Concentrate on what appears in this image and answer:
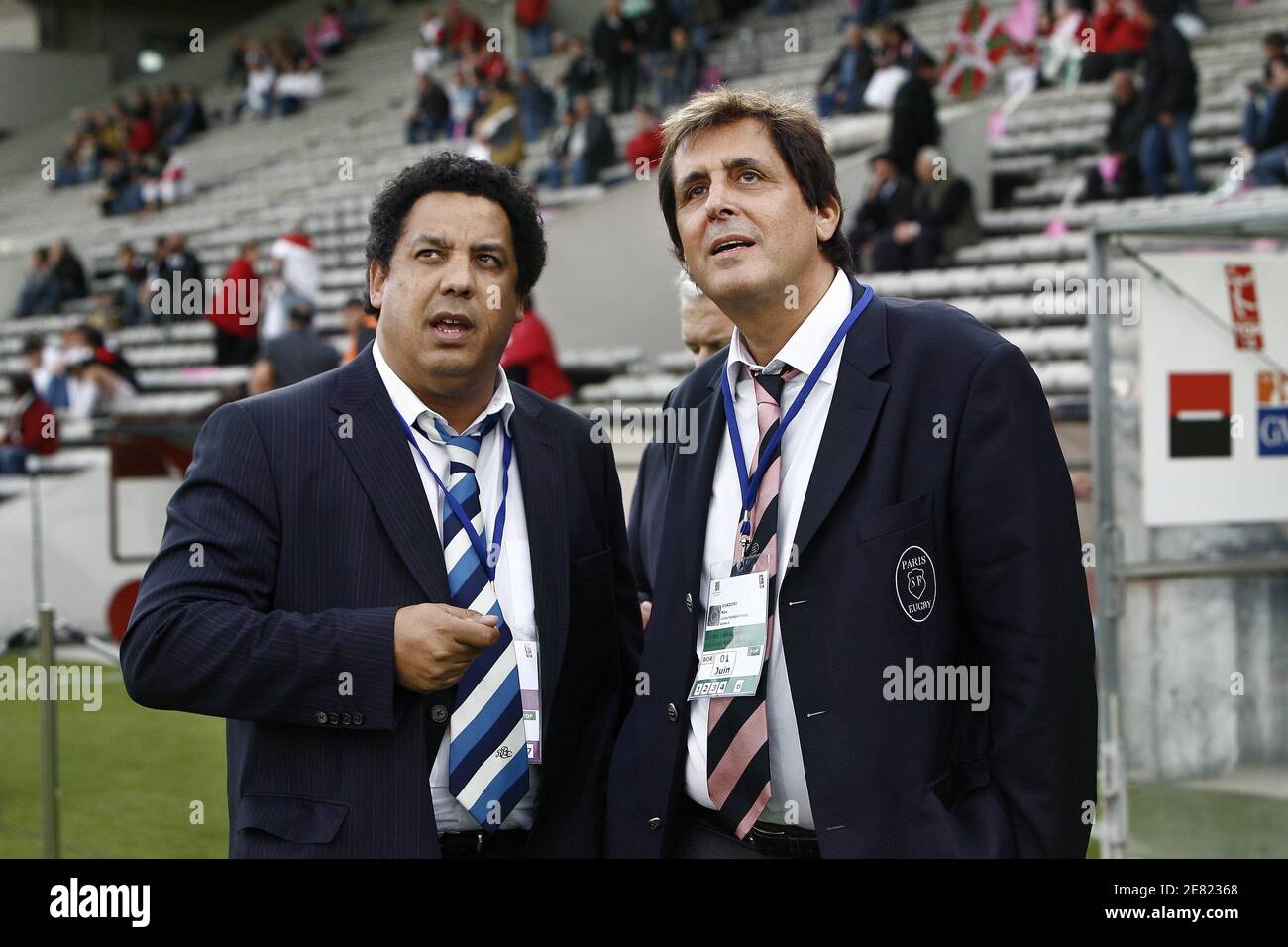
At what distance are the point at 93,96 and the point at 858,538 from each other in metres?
36.5

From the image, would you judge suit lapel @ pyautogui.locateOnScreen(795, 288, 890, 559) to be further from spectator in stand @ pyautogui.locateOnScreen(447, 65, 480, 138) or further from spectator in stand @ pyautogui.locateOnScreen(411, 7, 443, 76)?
spectator in stand @ pyautogui.locateOnScreen(411, 7, 443, 76)

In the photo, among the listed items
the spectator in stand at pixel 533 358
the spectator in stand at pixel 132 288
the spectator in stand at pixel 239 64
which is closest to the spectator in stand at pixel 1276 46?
the spectator in stand at pixel 533 358

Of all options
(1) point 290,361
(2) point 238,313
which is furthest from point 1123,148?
(2) point 238,313

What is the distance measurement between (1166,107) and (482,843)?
34.9 ft

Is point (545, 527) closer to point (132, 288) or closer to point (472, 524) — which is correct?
point (472, 524)

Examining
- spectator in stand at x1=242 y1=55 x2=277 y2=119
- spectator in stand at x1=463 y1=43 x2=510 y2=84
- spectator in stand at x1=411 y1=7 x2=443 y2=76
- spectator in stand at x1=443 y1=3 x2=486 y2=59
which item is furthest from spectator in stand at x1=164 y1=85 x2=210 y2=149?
spectator in stand at x1=463 y1=43 x2=510 y2=84

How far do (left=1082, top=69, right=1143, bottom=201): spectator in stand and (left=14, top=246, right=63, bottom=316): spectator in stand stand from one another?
16.1 m

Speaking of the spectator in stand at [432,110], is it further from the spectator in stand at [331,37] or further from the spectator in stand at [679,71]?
the spectator in stand at [331,37]

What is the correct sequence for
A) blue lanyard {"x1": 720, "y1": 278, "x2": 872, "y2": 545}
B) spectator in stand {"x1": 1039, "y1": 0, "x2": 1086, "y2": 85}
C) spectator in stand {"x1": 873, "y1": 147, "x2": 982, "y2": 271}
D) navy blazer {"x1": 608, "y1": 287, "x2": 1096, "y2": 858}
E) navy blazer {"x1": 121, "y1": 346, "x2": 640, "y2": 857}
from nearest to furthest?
navy blazer {"x1": 608, "y1": 287, "x2": 1096, "y2": 858} < navy blazer {"x1": 121, "y1": 346, "x2": 640, "y2": 857} < blue lanyard {"x1": 720, "y1": 278, "x2": 872, "y2": 545} < spectator in stand {"x1": 873, "y1": 147, "x2": 982, "y2": 271} < spectator in stand {"x1": 1039, "y1": 0, "x2": 1086, "y2": 85}

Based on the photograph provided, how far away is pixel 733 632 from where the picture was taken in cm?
253

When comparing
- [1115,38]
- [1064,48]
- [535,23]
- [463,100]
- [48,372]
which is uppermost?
[535,23]

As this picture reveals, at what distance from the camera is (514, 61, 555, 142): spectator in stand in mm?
20656
